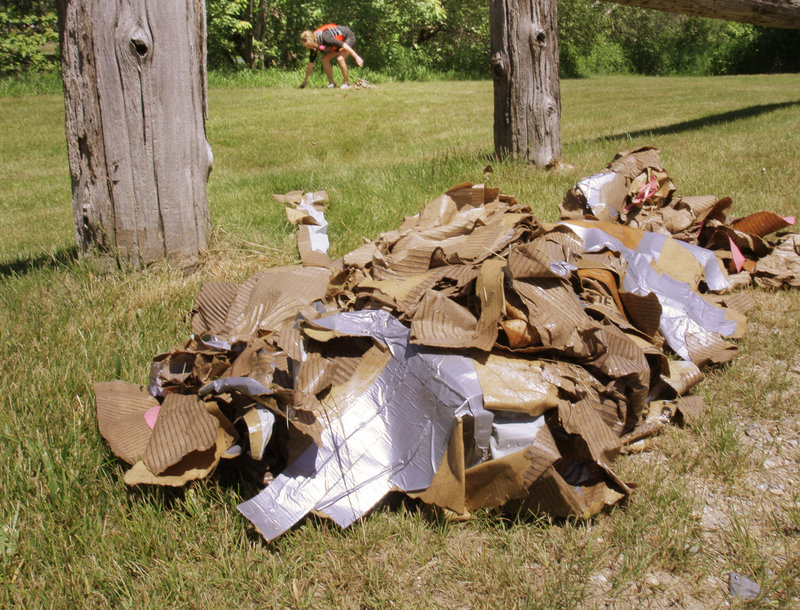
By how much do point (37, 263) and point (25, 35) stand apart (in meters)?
16.3

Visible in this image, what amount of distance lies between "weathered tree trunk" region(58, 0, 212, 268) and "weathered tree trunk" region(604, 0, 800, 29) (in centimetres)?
496

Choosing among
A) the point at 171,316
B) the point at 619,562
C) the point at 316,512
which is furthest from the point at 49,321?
the point at 619,562

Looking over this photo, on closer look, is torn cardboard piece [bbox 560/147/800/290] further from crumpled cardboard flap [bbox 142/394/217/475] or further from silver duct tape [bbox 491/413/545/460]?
crumpled cardboard flap [bbox 142/394/217/475]

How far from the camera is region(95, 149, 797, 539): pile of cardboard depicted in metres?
2.00

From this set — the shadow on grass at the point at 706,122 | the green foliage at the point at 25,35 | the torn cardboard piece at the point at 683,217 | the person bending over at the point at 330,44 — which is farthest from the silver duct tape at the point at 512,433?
the green foliage at the point at 25,35

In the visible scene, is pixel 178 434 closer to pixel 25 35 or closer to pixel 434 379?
pixel 434 379

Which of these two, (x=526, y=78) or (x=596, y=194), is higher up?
(x=526, y=78)

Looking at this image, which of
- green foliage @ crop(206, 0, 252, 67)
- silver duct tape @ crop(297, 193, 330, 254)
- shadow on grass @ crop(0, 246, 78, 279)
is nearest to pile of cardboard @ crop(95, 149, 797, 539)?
silver duct tape @ crop(297, 193, 330, 254)

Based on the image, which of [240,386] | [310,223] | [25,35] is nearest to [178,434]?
[240,386]

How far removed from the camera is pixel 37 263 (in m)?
4.06

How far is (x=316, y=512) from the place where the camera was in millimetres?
1947

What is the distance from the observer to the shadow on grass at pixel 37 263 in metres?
3.76

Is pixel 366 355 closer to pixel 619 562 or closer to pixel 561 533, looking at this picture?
pixel 561 533

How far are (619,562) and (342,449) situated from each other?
2.98 ft
